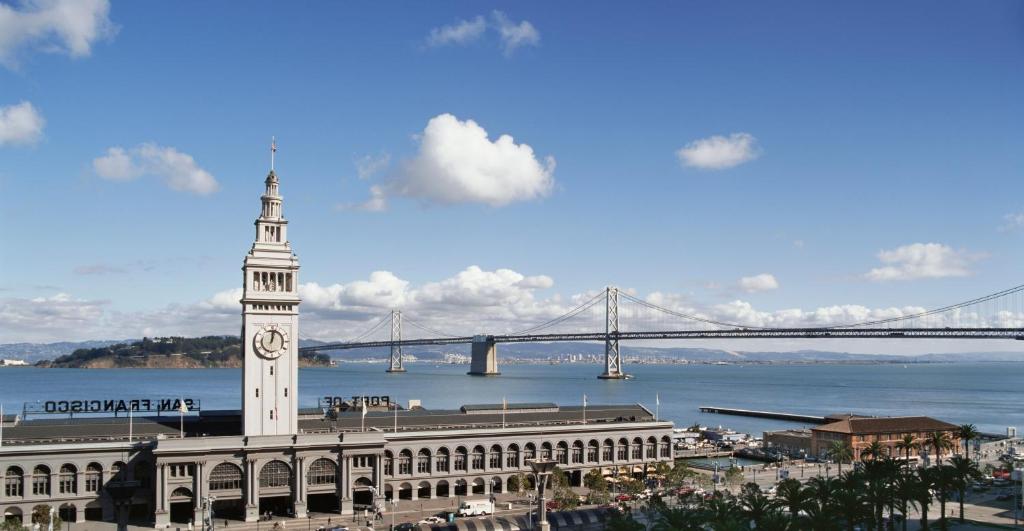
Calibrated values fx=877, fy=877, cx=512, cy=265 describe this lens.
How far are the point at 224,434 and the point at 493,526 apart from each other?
31690mm

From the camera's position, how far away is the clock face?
77.2m

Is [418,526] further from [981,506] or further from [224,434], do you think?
[981,506]

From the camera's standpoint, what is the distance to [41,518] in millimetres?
68375

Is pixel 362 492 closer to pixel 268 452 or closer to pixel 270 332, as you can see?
pixel 268 452

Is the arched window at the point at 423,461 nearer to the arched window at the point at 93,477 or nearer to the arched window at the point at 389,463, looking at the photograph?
the arched window at the point at 389,463

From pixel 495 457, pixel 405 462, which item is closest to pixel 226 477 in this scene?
pixel 405 462

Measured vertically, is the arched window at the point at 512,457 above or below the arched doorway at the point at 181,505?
above

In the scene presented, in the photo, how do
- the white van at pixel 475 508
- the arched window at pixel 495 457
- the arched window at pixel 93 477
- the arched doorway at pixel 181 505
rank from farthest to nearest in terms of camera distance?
the arched window at pixel 495 457 → the white van at pixel 475 508 → the arched window at pixel 93 477 → the arched doorway at pixel 181 505

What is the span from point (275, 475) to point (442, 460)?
16482 mm

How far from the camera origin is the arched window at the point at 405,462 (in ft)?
267

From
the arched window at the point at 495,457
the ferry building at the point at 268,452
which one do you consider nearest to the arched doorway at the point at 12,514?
the ferry building at the point at 268,452

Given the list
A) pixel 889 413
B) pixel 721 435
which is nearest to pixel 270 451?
pixel 721 435

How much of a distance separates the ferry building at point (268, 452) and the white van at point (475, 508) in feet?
25.2

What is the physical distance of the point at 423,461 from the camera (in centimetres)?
8256
